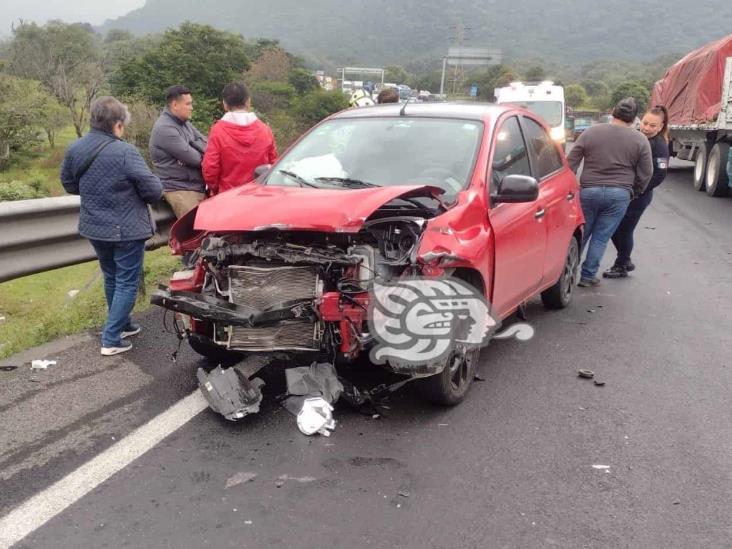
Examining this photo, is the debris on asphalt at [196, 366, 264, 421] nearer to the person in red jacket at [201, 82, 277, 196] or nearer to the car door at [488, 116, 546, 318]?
the car door at [488, 116, 546, 318]

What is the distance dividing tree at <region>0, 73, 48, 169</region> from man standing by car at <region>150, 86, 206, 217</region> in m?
47.4

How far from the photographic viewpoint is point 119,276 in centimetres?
478

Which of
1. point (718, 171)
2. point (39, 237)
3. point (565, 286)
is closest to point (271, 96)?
point (718, 171)

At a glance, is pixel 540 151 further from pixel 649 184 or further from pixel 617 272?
pixel 617 272

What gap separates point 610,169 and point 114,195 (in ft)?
15.3

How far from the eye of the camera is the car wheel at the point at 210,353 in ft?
13.9

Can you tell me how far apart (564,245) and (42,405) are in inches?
163

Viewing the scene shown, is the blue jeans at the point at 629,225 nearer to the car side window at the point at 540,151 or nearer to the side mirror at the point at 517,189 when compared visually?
the car side window at the point at 540,151

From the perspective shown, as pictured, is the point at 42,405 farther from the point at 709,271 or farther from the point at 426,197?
the point at 709,271

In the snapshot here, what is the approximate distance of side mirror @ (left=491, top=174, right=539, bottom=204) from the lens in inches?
165

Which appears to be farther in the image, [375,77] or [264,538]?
[375,77]

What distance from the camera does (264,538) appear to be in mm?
2682

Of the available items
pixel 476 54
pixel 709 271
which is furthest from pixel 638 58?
pixel 709 271

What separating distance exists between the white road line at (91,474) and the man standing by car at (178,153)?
2486mm
